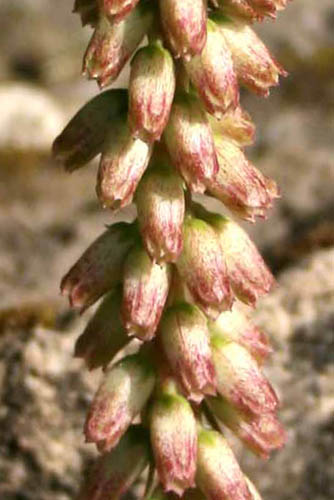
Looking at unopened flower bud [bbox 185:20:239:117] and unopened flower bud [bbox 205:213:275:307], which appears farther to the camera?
unopened flower bud [bbox 205:213:275:307]

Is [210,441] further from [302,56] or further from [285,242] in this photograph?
[302,56]

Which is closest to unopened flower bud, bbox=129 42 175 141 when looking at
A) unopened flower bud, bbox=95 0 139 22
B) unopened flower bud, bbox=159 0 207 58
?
unopened flower bud, bbox=159 0 207 58

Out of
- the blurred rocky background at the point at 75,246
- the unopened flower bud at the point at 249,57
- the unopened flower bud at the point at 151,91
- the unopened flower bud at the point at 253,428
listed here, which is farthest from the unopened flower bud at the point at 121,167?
the blurred rocky background at the point at 75,246

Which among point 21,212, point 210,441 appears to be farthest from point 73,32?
point 210,441

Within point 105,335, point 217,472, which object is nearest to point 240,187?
point 105,335

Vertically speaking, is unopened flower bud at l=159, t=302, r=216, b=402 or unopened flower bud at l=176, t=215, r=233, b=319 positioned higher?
unopened flower bud at l=176, t=215, r=233, b=319

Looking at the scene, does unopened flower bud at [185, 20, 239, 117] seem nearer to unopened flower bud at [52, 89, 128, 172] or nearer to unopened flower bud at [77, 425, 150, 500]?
unopened flower bud at [52, 89, 128, 172]

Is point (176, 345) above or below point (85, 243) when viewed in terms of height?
above
